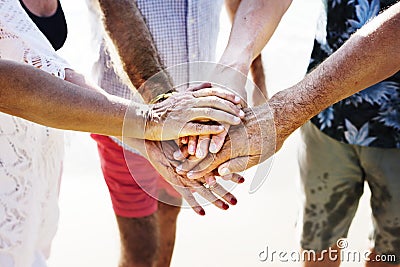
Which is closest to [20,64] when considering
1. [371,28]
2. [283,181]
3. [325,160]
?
[371,28]

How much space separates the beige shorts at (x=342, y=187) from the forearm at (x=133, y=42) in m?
0.64

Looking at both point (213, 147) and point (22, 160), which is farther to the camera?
point (213, 147)

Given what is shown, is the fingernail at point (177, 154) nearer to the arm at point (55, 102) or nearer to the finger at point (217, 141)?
the finger at point (217, 141)

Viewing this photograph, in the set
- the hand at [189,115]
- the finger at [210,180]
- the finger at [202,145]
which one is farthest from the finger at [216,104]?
the finger at [210,180]

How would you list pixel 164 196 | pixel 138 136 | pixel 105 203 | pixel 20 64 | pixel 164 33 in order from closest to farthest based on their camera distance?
1. pixel 20 64
2. pixel 138 136
3. pixel 164 33
4. pixel 164 196
5. pixel 105 203

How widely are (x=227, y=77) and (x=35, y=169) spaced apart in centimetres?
69

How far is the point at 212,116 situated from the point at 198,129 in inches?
2.2

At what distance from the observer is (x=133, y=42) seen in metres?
2.50

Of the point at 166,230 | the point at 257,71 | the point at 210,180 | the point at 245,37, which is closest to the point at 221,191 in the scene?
the point at 210,180

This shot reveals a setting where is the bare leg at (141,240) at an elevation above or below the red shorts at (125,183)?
below

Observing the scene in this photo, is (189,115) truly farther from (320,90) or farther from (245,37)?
(245,37)

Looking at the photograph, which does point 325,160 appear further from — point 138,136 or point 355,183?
point 138,136

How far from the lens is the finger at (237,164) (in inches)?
89.8

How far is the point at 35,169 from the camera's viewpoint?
7.00 feet
